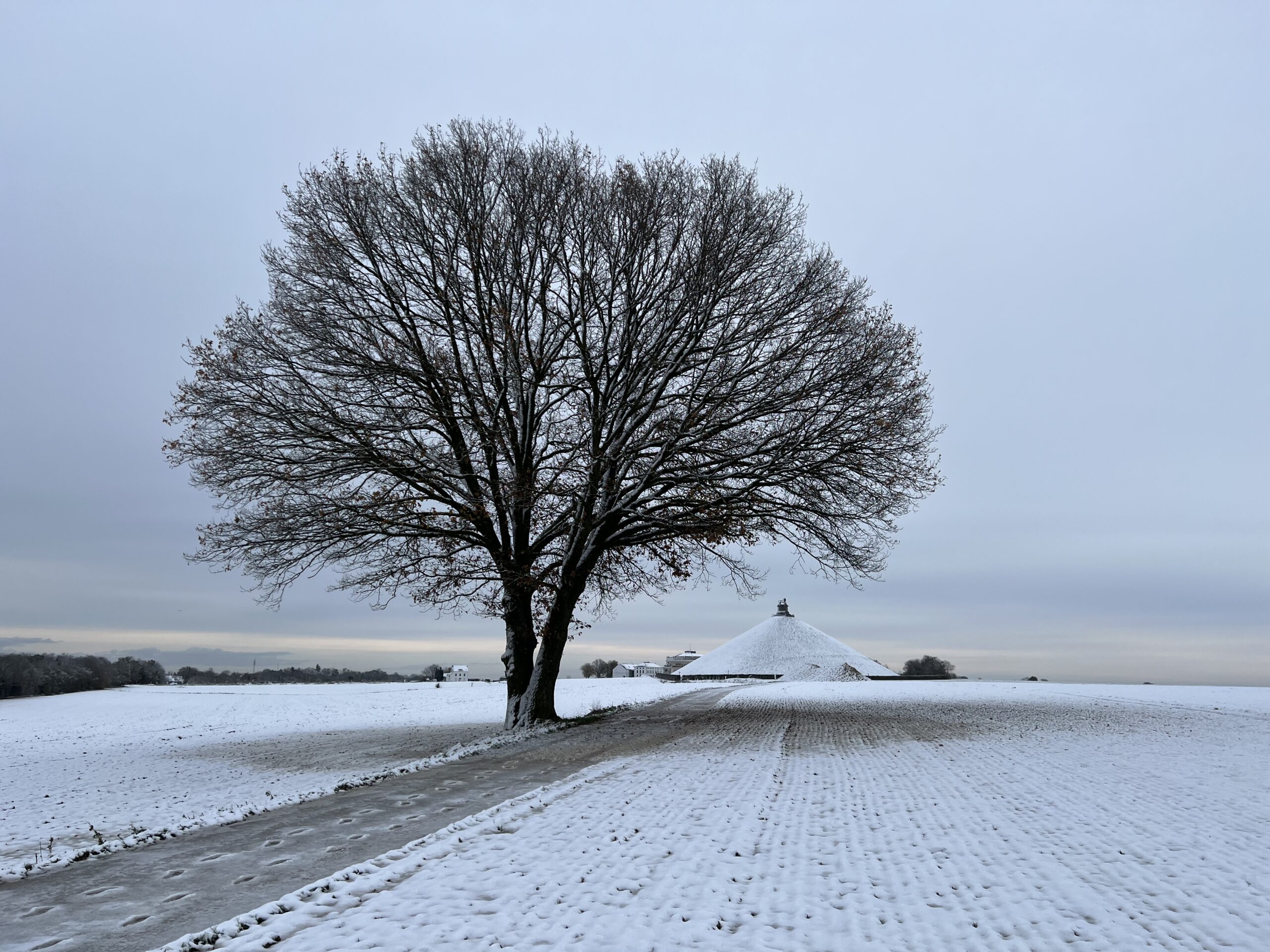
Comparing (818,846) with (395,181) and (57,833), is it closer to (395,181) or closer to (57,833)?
(57,833)

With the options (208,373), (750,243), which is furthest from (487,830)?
(750,243)

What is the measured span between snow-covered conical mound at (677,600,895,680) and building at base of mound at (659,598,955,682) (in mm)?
47

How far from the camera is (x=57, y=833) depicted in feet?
30.0

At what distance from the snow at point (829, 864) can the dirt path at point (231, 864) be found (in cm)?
50

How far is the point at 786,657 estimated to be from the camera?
69.2 meters

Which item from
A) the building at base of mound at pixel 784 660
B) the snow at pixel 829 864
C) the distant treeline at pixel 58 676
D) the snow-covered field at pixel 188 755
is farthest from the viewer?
the building at base of mound at pixel 784 660

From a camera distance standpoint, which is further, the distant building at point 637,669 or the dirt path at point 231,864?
the distant building at point 637,669

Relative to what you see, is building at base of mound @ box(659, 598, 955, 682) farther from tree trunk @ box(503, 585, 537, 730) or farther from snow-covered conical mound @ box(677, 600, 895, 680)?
tree trunk @ box(503, 585, 537, 730)

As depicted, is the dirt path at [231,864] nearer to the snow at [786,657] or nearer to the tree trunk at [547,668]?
the tree trunk at [547,668]

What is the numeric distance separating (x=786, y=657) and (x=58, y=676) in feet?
189

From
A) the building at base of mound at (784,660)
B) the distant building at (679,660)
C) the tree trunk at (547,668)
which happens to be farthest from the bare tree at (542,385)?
the distant building at (679,660)

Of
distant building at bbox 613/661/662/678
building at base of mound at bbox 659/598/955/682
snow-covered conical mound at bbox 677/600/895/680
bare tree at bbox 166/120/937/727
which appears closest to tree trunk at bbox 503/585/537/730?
bare tree at bbox 166/120/937/727

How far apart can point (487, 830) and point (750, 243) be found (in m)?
14.8

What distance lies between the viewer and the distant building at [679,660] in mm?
87812
